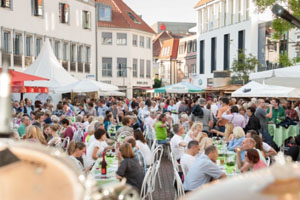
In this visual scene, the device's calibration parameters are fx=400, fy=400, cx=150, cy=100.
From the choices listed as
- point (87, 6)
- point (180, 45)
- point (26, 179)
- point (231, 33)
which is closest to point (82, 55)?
point (87, 6)

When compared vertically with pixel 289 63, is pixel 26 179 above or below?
below

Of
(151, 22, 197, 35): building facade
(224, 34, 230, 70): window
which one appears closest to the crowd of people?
(224, 34, 230, 70): window

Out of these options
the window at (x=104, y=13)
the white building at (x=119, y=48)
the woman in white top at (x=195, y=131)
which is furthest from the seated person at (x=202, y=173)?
the window at (x=104, y=13)

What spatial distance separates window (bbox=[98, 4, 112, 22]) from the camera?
4612 centimetres

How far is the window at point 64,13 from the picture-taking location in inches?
1177

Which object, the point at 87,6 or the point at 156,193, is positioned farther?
the point at 87,6

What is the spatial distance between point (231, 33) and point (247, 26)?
2.84m

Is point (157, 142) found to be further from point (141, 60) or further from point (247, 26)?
point (141, 60)

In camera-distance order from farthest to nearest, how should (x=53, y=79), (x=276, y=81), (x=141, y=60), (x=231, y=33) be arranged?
(x=141, y=60)
(x=231, y=33)
(x=53, y=79)
(x=276, y=81)

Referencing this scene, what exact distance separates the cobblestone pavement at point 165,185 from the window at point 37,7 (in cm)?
1861

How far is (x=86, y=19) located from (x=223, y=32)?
43.8 feet

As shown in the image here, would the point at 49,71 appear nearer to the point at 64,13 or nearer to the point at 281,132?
the point at 281,132

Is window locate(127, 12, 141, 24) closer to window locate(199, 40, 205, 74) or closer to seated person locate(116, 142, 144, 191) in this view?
window locate(199, 40, 205, 74)

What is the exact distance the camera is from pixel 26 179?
103cm
